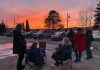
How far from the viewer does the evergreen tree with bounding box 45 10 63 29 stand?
122181 mm

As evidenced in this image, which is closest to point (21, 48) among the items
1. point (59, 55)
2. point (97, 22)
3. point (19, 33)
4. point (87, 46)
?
point (19, 33)

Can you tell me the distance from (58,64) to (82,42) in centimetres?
275

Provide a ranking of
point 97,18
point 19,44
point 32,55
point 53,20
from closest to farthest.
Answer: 1. point 19,44
2. point 32,55
3. point 97,18
4. point 53,20

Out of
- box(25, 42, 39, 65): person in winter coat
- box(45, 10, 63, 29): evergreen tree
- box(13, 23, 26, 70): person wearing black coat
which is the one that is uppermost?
box(45, 10, 63, 29): evergreen tree

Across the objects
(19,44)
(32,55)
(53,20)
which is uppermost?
(53,20)

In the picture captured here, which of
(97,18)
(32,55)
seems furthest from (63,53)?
(97,18)

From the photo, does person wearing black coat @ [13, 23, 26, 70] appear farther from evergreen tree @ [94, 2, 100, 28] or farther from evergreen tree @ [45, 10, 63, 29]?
evergreen tree @ [45, 10, 63, 29]

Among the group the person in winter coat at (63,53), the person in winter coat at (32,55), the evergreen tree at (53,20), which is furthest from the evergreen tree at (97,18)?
the person in winter coat at (32,55)

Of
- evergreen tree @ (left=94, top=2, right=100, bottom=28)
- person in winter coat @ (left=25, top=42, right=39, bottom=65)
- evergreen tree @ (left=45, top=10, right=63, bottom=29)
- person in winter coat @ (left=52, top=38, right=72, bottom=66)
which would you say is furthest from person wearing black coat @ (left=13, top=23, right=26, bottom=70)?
evergreen tree @ (left=45, top=10, right=63, bottom=29)

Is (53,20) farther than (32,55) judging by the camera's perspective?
Yes

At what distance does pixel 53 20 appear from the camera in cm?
12238

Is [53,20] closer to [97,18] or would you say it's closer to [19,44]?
[97,18]

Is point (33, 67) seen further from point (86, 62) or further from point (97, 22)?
point (97, 22)

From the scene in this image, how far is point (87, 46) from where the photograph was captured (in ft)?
56.7
